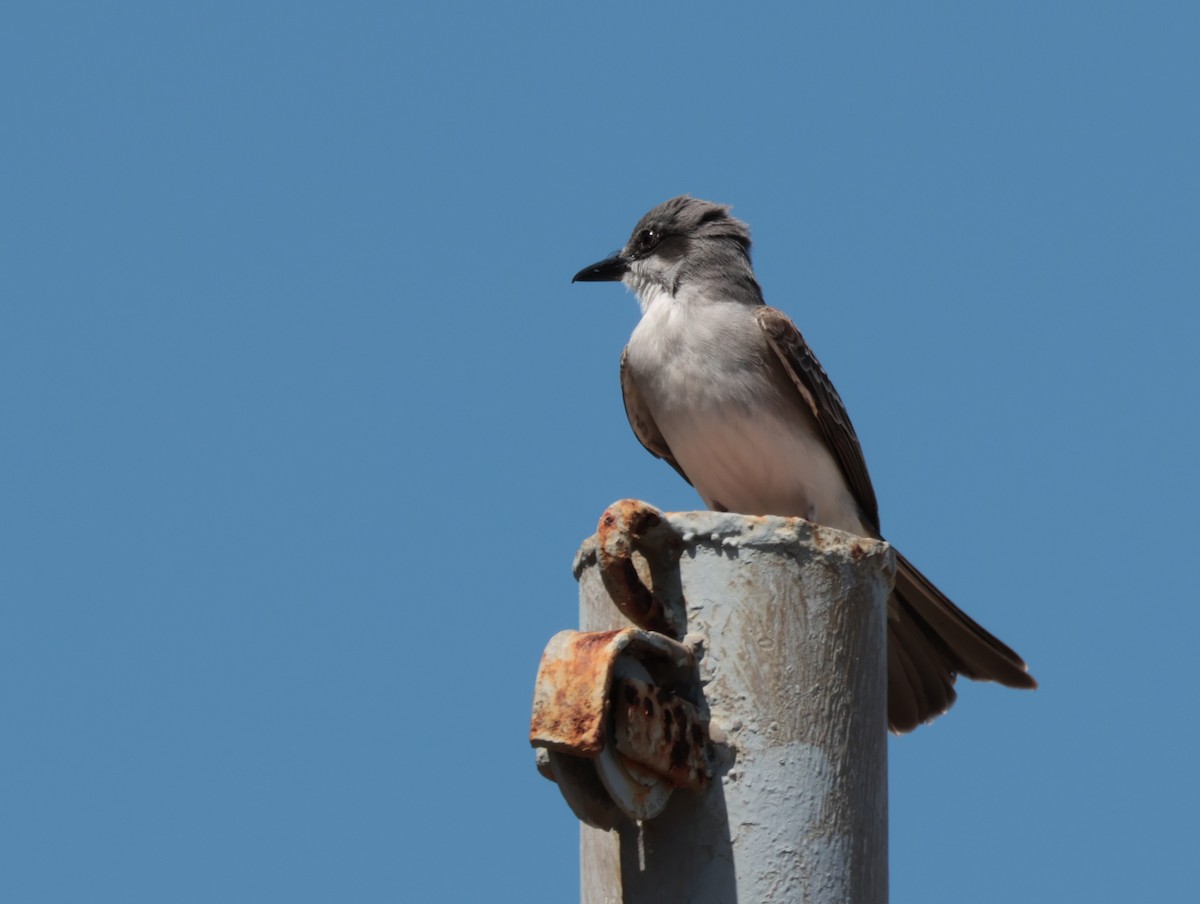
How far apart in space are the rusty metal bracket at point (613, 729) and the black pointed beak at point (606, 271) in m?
4.69

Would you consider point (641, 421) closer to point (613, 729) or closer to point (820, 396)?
point (820, 396)

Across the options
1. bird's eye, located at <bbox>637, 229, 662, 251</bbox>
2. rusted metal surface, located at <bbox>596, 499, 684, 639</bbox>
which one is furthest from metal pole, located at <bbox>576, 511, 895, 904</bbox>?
bird's eye, located at <bbox>637, 229, 662, 251</bbox>

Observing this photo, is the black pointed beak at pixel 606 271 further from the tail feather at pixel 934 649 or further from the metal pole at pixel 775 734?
the metal pole at pixel 775 734

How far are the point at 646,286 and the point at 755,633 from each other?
4.39 metres

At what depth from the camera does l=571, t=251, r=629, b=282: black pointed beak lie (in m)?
8.32

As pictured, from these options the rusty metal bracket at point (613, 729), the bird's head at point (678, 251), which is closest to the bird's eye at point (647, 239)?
the bird's head at point (678, 251)

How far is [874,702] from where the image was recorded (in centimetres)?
402

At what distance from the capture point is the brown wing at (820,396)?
24.6 ft

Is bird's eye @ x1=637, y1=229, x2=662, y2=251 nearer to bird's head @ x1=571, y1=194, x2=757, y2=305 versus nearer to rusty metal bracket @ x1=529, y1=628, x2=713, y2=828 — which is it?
bird's head @ x1=571, y1=194, x2=757, y2=305

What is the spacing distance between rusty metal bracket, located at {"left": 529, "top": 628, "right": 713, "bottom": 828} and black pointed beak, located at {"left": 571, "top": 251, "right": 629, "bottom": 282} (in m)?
4.69

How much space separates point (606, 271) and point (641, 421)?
0.88 m

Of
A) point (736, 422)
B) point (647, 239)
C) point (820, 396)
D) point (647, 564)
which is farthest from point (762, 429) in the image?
point (647, 564)

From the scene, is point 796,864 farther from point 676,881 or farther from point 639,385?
point 639,385

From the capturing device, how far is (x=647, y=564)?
162 inches
